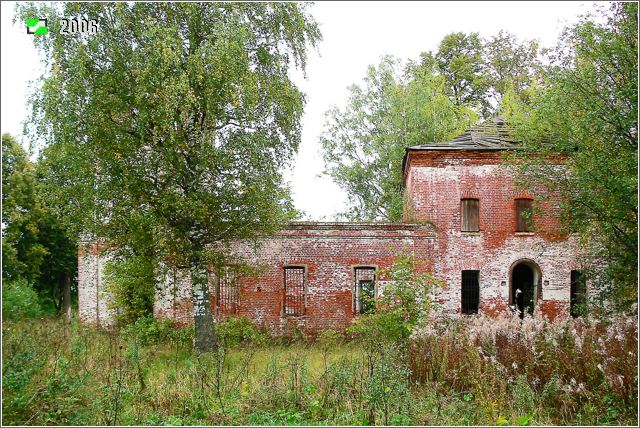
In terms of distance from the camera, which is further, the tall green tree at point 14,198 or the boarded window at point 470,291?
the boarded window at point 470,291

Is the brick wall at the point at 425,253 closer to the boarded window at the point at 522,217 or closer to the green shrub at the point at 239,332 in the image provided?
the boarded window at the point at 522,217

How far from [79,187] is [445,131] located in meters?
18.8

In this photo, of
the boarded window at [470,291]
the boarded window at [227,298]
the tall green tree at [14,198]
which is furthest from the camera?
the boarded window at [470,291]

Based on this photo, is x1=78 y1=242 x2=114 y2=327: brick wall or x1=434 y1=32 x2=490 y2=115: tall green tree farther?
x1=434 y1=32 x2=490 y2=115: tall green tree

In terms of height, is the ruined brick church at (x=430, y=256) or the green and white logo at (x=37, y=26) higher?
the green and white logo at (x=37, y=26)

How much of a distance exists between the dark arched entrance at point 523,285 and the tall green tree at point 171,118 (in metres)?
11.1

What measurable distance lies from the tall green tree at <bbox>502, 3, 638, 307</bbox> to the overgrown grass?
2143 mm

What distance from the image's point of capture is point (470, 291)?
19047 mm

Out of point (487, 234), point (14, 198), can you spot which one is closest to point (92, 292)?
point (14, 198)

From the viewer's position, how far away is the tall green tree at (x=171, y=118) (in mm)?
11641

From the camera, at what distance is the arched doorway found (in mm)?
19219

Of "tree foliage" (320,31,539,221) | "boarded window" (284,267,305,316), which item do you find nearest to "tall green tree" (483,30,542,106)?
"tree foliage" (320,31,539,221)

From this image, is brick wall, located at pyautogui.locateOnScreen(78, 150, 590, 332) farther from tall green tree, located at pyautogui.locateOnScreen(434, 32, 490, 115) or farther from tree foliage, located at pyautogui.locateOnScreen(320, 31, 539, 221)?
tall green tree, located at pyautogui.locateOnScreen(434, 32, 490, 115)

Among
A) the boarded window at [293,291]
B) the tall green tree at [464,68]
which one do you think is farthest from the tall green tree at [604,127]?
the tall green tree at [464,68]
